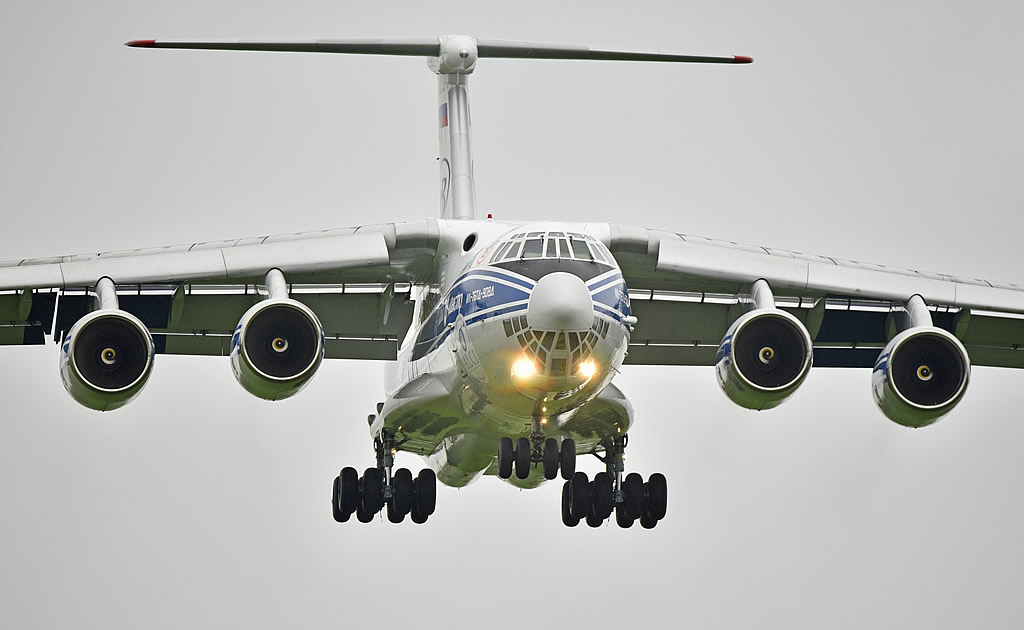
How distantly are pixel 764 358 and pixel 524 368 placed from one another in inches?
91.8

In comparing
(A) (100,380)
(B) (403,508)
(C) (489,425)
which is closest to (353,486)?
(B) (403,508)

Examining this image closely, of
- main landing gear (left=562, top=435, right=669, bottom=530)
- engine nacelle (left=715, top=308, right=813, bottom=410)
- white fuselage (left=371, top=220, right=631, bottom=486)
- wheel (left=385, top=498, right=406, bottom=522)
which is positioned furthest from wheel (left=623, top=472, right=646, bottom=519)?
wheel (left=385, top=498, right=406, bottom=522)

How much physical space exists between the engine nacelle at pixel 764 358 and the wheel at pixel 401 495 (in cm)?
287

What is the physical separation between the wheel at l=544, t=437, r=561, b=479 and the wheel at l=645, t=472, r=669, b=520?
65.4 inches

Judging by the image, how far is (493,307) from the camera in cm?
1207

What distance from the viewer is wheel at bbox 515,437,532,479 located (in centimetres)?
1266

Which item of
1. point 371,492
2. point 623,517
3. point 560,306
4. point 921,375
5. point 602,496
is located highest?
point 921,375

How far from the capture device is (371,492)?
14.4 metres

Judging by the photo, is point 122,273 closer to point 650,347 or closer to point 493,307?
point 493,307

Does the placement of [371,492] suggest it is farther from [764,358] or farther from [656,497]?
[764,358]

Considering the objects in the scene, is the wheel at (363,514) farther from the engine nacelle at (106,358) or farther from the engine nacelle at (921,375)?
the engine nacelle at (921,375)

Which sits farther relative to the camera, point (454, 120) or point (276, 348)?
point (454, 120)

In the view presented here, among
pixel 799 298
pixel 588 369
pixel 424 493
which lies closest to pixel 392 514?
pixel 424 493

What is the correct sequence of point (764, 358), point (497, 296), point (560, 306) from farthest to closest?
point (764, 358)
point (497, 296)
point (560, 306)
